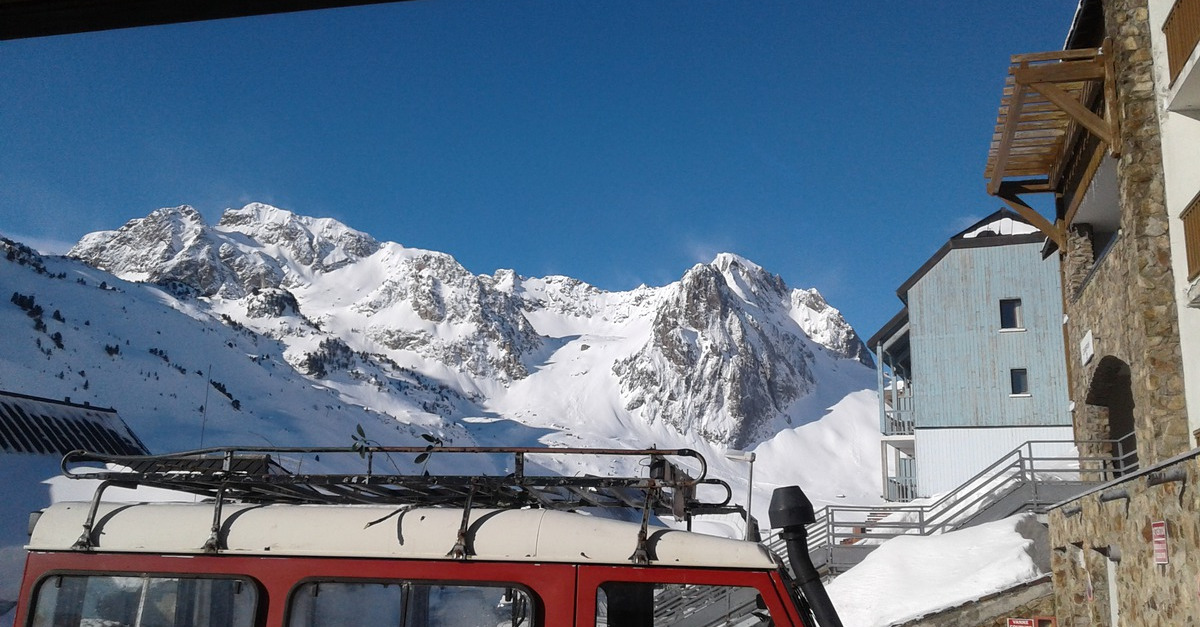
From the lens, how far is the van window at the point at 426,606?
4.85 metres

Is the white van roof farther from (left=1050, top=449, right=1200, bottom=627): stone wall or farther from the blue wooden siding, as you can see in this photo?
the blue wooden siding

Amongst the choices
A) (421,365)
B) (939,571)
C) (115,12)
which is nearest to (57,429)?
(939,571)

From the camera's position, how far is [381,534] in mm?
5062

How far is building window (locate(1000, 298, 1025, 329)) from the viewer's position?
30375 mm

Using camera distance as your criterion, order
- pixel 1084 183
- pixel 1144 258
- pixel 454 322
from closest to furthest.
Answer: pixel 1144 258 < pixel 1084 183 < pixel 454 322

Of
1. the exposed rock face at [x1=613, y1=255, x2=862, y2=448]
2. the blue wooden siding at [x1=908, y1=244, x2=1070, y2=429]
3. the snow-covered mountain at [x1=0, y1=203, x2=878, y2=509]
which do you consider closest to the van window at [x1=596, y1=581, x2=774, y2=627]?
the blue wooden siding at [x1=908, y1=244, x2=1070, y2=429]

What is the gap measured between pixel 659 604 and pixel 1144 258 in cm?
957

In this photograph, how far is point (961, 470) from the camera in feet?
98.8

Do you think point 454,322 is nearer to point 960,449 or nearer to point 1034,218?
point 960,449

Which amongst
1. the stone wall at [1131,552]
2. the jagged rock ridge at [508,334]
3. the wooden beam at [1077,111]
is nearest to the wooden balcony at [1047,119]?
the wooden beam at [1077,111]

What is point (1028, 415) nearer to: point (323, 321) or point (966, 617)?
point (966, 617)

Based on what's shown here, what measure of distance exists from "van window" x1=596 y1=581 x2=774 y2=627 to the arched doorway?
12.4 metres

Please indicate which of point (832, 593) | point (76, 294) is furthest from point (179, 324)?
point (832, 593)

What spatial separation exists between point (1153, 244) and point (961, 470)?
20.1 m
